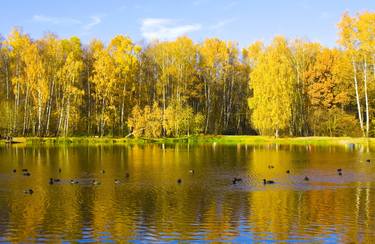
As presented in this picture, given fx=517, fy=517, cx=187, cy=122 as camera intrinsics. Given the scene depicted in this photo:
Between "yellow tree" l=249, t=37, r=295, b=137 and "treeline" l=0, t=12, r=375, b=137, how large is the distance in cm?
15

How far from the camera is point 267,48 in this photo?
88.3 meters

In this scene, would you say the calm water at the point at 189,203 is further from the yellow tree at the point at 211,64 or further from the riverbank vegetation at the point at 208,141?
the yellow tree at the point at 211,64

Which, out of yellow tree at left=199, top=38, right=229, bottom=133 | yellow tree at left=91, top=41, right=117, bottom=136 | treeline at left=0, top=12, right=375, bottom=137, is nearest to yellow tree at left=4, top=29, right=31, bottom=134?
treeline at left=0, top=12, right=375, bottom=137

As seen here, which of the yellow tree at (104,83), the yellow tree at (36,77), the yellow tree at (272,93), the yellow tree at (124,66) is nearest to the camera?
the yellow tree at (36,77)

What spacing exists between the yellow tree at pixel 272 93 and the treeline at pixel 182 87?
0.15 m

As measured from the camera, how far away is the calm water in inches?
756

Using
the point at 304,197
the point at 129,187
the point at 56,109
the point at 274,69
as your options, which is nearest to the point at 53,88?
the point at 56,109

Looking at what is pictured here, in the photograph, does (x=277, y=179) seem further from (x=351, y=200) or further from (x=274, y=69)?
(x=274, y=69)

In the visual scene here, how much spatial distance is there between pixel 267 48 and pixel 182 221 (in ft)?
231

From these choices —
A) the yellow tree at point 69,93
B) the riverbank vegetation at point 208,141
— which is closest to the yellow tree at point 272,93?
the riverbank vegetation at point 208,141

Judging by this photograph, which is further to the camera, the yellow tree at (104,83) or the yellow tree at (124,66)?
the yellow tree at (124,66)

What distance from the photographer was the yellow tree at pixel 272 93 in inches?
3009

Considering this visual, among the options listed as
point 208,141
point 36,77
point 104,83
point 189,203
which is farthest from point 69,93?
point 189,203

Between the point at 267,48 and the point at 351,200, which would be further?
the point at 267,48
